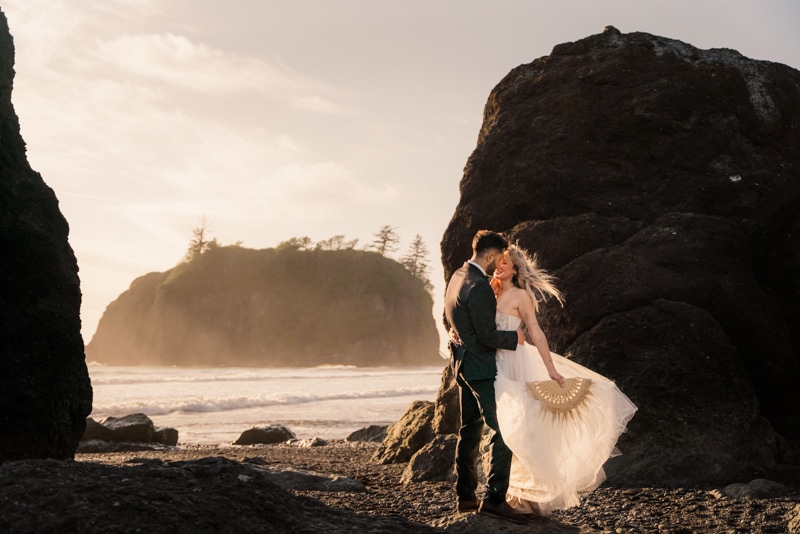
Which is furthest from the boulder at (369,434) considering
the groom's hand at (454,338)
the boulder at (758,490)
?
the groom's hand at (454,338)

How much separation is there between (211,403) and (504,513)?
23.4m

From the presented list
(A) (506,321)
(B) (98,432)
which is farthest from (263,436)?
(A) (506,321)

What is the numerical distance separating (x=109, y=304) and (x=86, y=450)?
297ft

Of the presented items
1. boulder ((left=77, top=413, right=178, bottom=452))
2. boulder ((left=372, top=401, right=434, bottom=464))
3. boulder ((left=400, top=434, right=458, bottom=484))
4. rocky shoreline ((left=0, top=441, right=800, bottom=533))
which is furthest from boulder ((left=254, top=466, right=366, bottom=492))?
boulder ((left=77, top=413, right=178, bottom=452))

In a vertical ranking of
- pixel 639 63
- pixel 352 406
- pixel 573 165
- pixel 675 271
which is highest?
pixel 639 63

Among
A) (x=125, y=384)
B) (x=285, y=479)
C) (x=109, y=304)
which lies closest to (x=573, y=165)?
(x=285, y=479)

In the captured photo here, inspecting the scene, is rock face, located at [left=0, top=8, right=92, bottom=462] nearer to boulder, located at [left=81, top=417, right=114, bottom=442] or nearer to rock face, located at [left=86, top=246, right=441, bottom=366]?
boulder, located at [left=81, top=417, right=114, bottom=442]

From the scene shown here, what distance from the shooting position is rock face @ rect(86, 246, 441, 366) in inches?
3356

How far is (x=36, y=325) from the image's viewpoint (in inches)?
277

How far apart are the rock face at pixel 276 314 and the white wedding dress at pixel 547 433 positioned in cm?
7824

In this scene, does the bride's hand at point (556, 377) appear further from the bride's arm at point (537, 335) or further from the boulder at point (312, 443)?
the boulder at point (312, 443)

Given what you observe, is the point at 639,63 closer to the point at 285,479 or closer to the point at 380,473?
the point at 380,473

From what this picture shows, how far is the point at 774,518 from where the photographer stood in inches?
237

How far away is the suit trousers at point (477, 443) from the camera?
5664 mm
